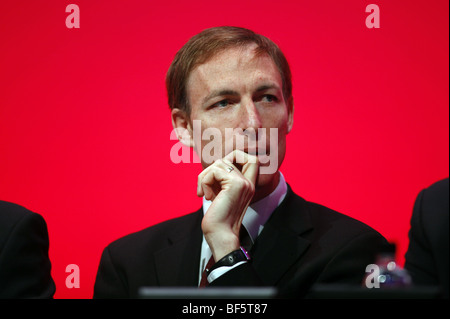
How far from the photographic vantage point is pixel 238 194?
2.58 meters

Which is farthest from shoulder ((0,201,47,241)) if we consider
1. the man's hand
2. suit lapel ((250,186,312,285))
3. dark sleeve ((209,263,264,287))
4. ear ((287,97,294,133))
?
ear ((287,97,294,133))

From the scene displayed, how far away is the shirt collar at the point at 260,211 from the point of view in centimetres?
281

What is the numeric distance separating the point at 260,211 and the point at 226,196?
315 mm

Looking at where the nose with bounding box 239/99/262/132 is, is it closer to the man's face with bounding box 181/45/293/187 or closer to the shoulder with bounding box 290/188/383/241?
the man's face with bounding box 181/45/293/187

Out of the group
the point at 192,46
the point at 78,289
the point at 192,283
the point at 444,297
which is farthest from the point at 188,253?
the point at 444,297

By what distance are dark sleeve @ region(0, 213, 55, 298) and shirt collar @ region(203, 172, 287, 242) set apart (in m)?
0.73

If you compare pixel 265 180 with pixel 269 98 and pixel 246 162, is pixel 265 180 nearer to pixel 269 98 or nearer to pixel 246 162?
pixel 246 162

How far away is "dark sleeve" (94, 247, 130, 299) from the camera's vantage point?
9.38 feet

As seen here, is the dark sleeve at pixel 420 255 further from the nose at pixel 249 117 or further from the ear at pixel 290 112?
the ear at pixel 290 112

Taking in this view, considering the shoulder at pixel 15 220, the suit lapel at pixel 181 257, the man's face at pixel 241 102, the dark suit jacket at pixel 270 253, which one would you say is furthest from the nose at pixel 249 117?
the shoulder at pixel 15 220

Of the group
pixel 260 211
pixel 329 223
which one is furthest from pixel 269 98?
pixel 329 223

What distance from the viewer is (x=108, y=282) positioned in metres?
2.93

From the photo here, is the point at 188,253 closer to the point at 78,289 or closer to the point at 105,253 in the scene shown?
the point at 105,253

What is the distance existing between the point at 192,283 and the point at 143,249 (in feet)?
1.13
